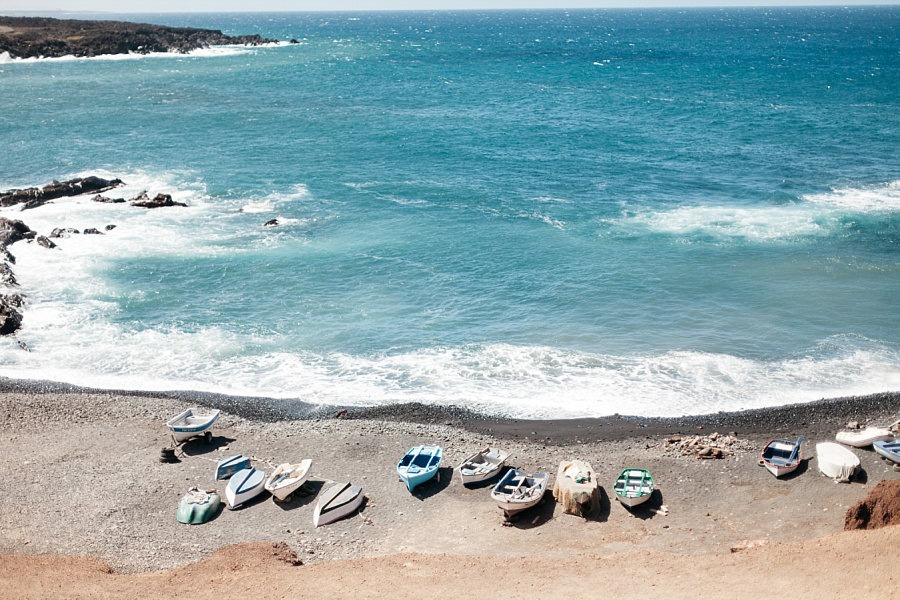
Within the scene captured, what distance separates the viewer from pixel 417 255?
163 ft

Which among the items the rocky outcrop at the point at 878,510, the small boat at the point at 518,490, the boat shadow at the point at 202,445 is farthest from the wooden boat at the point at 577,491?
the boat shadow at the point at 202,445

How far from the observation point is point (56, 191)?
205ft

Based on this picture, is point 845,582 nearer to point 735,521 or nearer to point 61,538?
point 735,521

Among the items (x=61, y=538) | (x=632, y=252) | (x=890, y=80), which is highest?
(x=890, y=80)

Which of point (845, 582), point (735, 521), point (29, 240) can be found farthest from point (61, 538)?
point (29, 240)

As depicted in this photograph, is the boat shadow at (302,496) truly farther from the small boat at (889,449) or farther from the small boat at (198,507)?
the small boat at (889,449)

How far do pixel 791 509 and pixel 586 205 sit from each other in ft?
121

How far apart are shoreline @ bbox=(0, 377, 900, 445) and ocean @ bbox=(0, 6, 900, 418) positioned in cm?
79

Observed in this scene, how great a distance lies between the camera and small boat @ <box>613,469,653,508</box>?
25.2m

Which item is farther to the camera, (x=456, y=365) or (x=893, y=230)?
(x=893, y=230)

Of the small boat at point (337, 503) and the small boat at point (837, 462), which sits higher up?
the small boat at point (837, 462)

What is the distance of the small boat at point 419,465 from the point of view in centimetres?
2670

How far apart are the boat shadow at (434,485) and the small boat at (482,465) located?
0.52m

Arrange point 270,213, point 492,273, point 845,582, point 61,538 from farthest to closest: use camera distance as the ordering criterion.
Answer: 1. point 270,213
2. point 492,273
3. point 61,538
4. point 845,582
